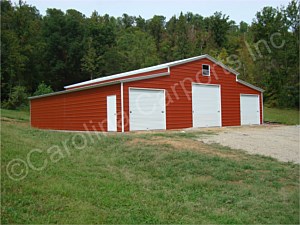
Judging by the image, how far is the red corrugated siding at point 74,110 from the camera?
15.8 m

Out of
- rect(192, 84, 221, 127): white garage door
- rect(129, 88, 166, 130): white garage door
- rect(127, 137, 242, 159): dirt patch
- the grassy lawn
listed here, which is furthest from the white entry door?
the grassy lawn

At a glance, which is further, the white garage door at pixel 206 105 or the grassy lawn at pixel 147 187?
the white garage door at pixel 206 105

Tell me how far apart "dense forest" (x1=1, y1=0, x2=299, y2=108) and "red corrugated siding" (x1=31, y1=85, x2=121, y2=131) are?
12403 mm

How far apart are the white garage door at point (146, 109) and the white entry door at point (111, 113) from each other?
0.72m

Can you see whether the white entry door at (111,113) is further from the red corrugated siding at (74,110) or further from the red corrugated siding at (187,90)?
the red corrugated siding at (187,90)

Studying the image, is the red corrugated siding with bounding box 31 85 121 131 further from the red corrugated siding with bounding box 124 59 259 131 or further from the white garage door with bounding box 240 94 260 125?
the white garage door with bounding box 240 94 260 125

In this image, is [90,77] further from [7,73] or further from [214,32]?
[214,32]

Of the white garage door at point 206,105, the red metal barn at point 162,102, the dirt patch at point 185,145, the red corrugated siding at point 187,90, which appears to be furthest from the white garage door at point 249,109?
the dirt patch at point 185,145

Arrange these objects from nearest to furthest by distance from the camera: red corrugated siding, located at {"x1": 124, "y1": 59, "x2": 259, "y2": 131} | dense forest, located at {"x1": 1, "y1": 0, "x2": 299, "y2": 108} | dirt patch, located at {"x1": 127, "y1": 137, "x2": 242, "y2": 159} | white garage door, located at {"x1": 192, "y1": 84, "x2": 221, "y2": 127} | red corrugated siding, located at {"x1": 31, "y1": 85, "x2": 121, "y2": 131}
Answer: dirt patch, located at {"x1": 127, "y1": 137, "x2": 242, "y2": 159} < red corrugated siding, located at {"x1": 31, "y1": 85, "x2": 121, "y2": 131} < red corrugated siding, located at {"x1": 124, "y1": 59, "x2": 259, "y2": 131} < white garage door, located at {"x1": 192, "y1": 84, "x2": 221, "y2": 127} < dense forest, located at {"x1": 1, "y1": 0, "x2": 299, "y2": 108}

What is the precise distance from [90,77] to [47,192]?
39.3 meters

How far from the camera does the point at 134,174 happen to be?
7.03m

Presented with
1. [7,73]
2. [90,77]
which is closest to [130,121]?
[7,73]

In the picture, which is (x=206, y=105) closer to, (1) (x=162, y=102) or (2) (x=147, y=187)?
(1) (x=162, y=102)

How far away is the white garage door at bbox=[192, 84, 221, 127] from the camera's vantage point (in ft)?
58.7
